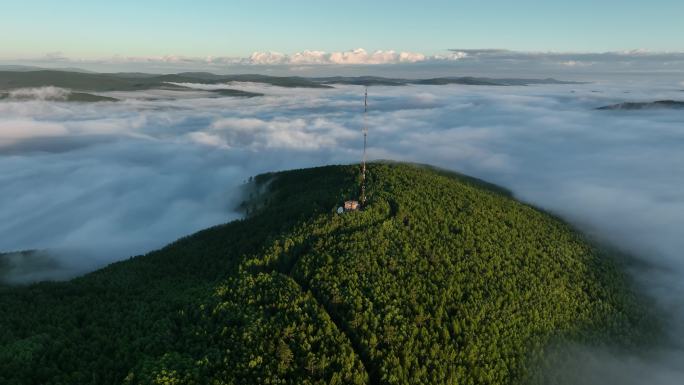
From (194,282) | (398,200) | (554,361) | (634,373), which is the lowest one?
→ (634,373)

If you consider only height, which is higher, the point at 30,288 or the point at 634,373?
the point at 30,288

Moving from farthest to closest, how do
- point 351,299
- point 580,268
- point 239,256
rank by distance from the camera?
point 580,268, point 239,256, point 351,299

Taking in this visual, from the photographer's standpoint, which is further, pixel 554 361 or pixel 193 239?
pixel 193 239

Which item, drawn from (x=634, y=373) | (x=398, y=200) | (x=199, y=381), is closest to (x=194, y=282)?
(x=199, y=381)

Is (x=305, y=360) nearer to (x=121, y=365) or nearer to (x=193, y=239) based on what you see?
(x=121, y=365)

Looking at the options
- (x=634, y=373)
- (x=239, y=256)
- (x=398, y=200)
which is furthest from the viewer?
(x=398, y=200)

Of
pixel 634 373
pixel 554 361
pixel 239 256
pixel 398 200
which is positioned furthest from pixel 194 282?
pixel 634 373

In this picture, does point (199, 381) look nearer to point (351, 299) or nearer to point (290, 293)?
point (290, 293)
